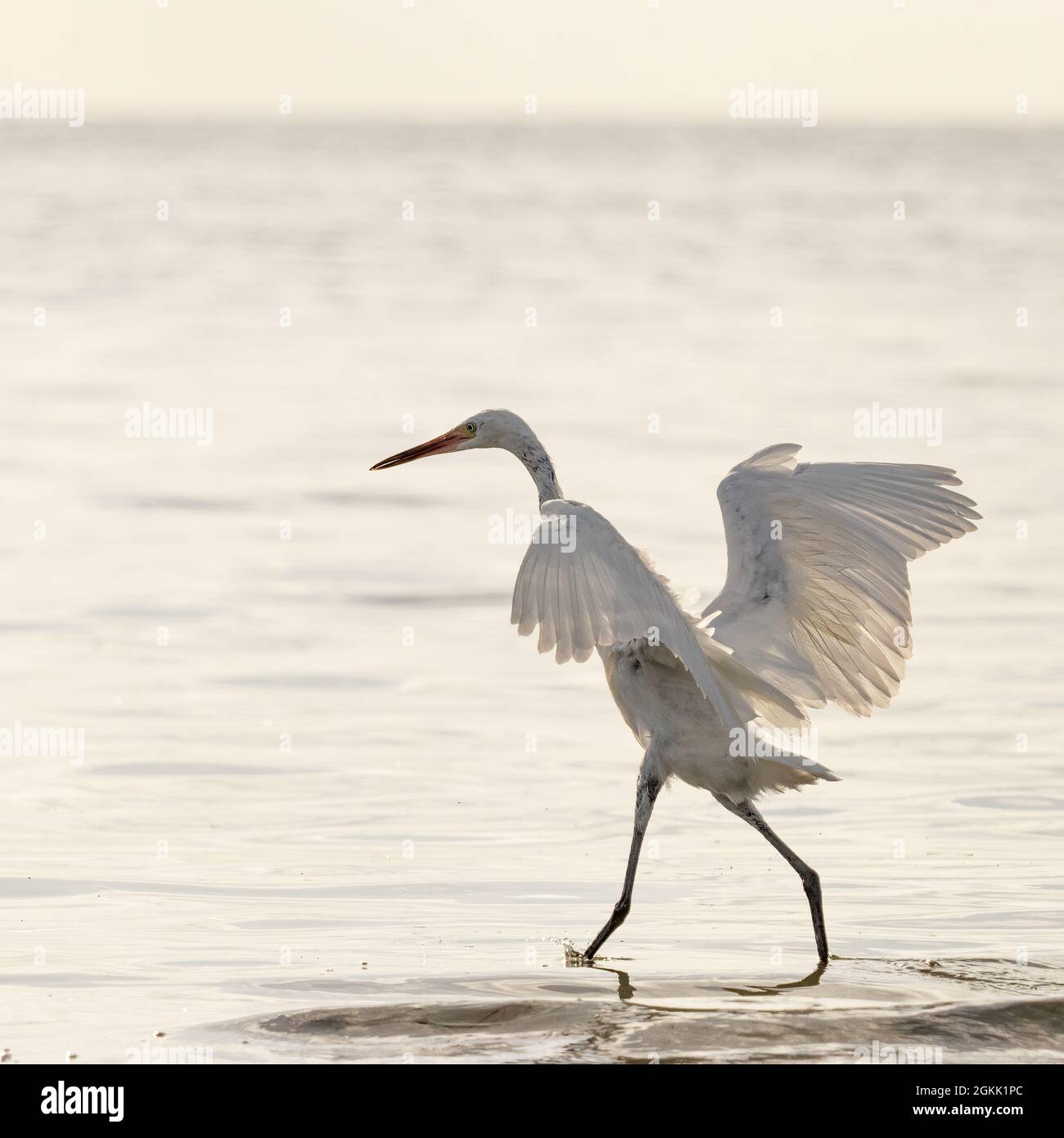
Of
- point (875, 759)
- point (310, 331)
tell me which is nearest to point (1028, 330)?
point (310, 331)

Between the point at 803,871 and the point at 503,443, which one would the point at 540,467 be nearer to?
the point at 503,443

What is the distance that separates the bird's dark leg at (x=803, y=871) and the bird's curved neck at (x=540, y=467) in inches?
67.0

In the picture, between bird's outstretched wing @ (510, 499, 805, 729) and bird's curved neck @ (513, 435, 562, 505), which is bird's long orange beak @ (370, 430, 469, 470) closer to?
bird's curved neck @ (513, 435, 562, 505)

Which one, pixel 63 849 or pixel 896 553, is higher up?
pixel 896 553

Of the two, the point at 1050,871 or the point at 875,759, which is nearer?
the point at 1050,871

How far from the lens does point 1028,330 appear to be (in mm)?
37000

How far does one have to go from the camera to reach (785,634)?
9.08 meters

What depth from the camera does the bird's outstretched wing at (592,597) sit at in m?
7.48

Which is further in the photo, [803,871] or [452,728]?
[452,728]

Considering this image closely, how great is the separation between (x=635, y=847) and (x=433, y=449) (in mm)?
2618

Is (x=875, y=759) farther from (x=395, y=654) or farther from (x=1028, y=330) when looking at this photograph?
(x=1028, y=330)

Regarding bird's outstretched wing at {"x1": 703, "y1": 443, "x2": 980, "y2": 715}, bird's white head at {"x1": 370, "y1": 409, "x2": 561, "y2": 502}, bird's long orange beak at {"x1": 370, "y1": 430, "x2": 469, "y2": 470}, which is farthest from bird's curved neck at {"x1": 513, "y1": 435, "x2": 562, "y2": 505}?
bird's outstretched wing at {"x1": 703, "y1": 443, "x2": 980, "y2": 715}

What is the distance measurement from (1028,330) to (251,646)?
25.5m

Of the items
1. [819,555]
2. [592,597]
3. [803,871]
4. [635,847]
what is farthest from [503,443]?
[592,597]
